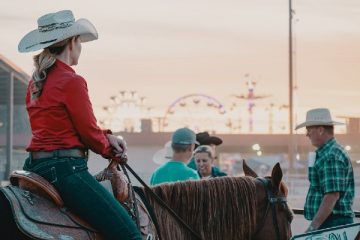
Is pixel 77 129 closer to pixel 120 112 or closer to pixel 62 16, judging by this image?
pixel 62 16

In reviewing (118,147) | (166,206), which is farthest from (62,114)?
(166,206)

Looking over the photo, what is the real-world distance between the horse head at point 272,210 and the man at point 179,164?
214 cm

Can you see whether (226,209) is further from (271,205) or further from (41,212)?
(41,212)

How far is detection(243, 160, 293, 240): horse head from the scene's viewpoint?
6414 mm

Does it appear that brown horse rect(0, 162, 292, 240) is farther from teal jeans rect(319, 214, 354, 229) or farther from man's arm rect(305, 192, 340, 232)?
teal jeans rect(319, 214, 354, 229)

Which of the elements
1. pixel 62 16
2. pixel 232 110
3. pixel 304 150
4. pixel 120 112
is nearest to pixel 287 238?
pixel 62 16

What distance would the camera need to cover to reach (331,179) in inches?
309

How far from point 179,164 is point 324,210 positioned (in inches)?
58.6

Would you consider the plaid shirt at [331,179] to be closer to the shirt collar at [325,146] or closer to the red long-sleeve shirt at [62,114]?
the shirt collar at [325,146]

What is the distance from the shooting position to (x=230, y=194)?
631cm

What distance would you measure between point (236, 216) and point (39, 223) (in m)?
1.42

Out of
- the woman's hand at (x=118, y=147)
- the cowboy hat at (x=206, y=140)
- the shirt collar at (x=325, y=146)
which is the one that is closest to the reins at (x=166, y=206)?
the woman's hand at (x=118, y=147)

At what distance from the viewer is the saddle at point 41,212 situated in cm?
537

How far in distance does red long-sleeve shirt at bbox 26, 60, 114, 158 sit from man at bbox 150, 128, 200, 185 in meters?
3.05
